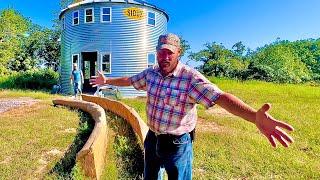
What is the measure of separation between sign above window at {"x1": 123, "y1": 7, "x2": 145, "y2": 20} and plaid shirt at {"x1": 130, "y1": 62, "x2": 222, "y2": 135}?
823 inches

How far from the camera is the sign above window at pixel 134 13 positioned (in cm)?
2458

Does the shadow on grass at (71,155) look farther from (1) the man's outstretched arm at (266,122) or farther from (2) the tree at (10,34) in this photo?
(2) the tree at (10,34)

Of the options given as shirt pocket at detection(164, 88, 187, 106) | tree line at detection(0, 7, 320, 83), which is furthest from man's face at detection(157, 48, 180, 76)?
tree line at detection(0, 7, 320, 83)

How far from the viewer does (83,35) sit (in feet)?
82.5

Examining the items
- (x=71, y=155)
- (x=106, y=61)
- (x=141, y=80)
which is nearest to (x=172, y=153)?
(x=141, y=80)

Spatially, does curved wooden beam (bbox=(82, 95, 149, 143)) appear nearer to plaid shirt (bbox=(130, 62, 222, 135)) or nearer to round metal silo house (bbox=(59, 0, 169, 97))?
plaid shirt (bbox=(130, 62, 222, 135))

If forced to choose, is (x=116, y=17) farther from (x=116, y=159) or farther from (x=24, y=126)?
(x=116, y=159)

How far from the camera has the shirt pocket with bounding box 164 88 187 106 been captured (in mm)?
3928

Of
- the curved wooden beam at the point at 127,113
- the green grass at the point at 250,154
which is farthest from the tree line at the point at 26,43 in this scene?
the green grass at the point at 250,154

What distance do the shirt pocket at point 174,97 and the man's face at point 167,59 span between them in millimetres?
218

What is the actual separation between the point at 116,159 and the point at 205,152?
1980 mm

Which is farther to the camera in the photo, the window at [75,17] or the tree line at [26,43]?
the tree line at [26,43]

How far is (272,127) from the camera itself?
3.03 meters

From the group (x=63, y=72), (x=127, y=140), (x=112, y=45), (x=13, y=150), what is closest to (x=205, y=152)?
(x=127, y=140)
